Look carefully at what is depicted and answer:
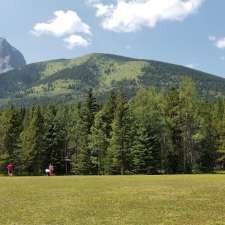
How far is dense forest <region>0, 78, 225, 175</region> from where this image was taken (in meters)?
95.8

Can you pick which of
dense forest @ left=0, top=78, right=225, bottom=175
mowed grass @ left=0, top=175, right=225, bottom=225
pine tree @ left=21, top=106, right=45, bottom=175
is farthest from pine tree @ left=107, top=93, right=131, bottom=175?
mowed grass @ left=0, top=175, right=225, bottom=225

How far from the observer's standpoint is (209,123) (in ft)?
373

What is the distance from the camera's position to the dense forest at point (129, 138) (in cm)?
9575

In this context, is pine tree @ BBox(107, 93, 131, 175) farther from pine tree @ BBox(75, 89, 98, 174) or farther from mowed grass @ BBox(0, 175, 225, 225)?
mowed grass @ BBox(0, 175, 225, 225)

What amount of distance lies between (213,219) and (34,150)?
86.8 m

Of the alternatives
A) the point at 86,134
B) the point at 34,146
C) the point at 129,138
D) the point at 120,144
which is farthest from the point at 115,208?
the point at 34,146

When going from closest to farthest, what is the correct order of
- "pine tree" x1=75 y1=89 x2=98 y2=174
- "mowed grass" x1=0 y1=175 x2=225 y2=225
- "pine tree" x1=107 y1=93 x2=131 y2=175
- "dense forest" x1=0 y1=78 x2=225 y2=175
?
"mowed grass" x1=0 y1=175 x2=225 y2=225, "pine tree" x1=107 y1=93 x2=131 y2=175, "dense forest" x1=0 y1=78 x2=225 y2=175, "pine tree" x1=75 y1=89 x2=98 y2=174

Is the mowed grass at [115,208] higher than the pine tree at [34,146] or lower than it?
lower

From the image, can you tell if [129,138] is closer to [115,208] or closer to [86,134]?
[86,134]

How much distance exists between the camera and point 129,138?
9619 centimetres

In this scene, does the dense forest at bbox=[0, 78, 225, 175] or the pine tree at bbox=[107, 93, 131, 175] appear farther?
the dense forest at bbox=[0, 78, 225, 175]

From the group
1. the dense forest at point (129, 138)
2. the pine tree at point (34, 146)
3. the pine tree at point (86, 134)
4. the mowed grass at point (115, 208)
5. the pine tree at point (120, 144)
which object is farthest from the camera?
the pine tree at point (34, 146)

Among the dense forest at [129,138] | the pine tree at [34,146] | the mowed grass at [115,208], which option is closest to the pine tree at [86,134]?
the dense forest at [129,138]

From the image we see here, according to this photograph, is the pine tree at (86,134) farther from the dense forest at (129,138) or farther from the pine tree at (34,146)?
the pine tree at (34,146)
